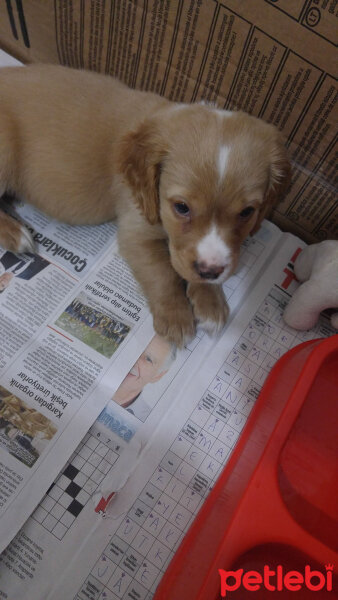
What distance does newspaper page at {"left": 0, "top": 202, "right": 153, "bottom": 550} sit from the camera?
4.60 ft

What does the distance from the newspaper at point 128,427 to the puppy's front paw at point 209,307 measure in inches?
2.5

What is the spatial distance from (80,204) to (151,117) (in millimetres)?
471

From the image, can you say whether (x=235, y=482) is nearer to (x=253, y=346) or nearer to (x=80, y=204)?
(x=253, y=346)

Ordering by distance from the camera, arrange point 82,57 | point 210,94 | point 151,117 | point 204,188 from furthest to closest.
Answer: point 82,57, point 210,94, point 151,117, point 204,188

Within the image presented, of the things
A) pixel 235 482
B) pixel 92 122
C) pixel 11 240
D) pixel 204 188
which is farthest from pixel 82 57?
pixel 235 482

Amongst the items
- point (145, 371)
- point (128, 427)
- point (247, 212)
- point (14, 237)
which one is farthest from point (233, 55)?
point (128, 427)

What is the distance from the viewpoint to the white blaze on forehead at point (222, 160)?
1.15 m

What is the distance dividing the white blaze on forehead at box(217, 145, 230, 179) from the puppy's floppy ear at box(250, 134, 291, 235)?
191 millimetres

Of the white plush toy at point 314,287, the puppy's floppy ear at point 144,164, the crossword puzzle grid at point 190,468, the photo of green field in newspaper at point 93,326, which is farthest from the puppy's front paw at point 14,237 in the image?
the white plush toy at point 314,287

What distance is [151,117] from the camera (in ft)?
4.40

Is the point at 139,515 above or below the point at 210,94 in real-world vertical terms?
below

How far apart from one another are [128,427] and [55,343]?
403 millimetres

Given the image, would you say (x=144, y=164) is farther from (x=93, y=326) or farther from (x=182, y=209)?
(x=93, y=326)

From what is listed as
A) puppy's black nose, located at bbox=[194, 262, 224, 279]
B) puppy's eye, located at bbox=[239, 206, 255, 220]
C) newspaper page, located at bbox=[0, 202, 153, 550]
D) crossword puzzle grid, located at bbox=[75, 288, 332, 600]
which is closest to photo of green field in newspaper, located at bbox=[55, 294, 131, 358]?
newspaper page, located at bbox=[0, 202, 153, 550]
